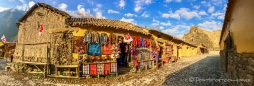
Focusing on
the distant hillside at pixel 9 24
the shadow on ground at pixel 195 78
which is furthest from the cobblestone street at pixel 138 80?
the distant hillside at pixel 9 24

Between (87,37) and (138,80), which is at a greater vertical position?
(87,37)

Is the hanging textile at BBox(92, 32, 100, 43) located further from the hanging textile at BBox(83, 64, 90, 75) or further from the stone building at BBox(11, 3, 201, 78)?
the hanging textile at BBox(83, 64, 90, 75)

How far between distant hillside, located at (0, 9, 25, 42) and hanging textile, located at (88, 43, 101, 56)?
54.9 meters

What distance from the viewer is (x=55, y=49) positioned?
11.1 m

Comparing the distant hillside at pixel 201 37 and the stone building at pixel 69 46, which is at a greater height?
the distant hillside at pixel 201 37

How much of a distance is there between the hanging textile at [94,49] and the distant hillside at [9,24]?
54909 mm

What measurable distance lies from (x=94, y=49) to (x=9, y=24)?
78.2 metres

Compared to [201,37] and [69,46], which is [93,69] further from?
[201,37]

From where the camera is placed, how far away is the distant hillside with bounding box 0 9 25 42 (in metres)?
58.9

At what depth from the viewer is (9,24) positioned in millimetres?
70250

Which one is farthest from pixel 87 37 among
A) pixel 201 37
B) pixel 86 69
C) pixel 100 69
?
pixel 201 37

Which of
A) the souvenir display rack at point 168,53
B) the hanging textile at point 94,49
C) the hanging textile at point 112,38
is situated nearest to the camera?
the hanging textile at point 94,49

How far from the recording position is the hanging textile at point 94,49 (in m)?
11.1

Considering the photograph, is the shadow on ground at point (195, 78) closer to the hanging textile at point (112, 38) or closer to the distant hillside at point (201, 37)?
the hanging textile at point (112, 38)
